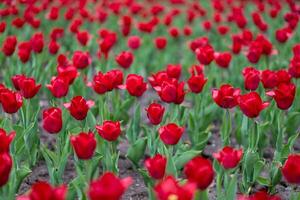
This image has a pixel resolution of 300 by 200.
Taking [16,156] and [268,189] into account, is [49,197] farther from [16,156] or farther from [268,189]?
[268,189]

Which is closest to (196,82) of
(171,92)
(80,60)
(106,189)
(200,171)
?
(171,92)

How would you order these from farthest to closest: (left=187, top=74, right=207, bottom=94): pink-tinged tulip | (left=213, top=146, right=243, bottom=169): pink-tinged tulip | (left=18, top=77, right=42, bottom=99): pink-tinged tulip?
(left=187, top=74, right=207, bottom=94): pink-tinged tulip → (left=18, top=77, right=42, bottom=99): pink-tinged tulip → (left=213, top=146, right=243, bottom=169): pink-tinged tulip

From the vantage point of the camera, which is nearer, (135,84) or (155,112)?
(155,112)

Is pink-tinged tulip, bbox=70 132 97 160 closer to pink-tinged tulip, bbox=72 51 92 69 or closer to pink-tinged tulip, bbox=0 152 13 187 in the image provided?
pink-tinged tulip, bbox=0 152 13 187

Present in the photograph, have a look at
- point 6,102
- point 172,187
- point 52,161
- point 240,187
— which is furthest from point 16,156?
point 172,187

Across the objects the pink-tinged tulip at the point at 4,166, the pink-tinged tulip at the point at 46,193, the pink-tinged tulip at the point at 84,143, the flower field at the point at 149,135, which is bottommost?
the flower field at the point at 149,135

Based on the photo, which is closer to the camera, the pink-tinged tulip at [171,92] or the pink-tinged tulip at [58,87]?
the pink-tinged tulip at [171,92]

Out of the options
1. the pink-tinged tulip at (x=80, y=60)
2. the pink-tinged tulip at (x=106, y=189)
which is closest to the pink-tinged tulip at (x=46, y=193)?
the pink-tinged tulip at (x=106, y=189)

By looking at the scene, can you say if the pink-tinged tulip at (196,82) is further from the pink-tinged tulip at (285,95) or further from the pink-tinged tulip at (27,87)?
the pink-tinged tulip at (27,87)

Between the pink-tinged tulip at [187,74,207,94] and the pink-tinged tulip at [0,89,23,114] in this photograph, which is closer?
the pink-tinged tulip at [0,89,23,114]

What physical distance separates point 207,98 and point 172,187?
7.10ft

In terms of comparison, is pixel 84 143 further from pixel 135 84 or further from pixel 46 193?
pixel 135 84

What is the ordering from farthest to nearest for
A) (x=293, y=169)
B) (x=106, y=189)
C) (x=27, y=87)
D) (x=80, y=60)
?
(x=80, y=60), (x=27, y=87), (x=293, y=169), (x=106, y=189)

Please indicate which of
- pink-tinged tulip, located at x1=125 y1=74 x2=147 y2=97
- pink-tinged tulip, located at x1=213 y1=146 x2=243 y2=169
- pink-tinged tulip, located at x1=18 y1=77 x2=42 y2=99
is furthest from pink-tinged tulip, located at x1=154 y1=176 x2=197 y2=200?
pink-tinged tulip, located at x1=18 y1=77 x2=42 y2=99
